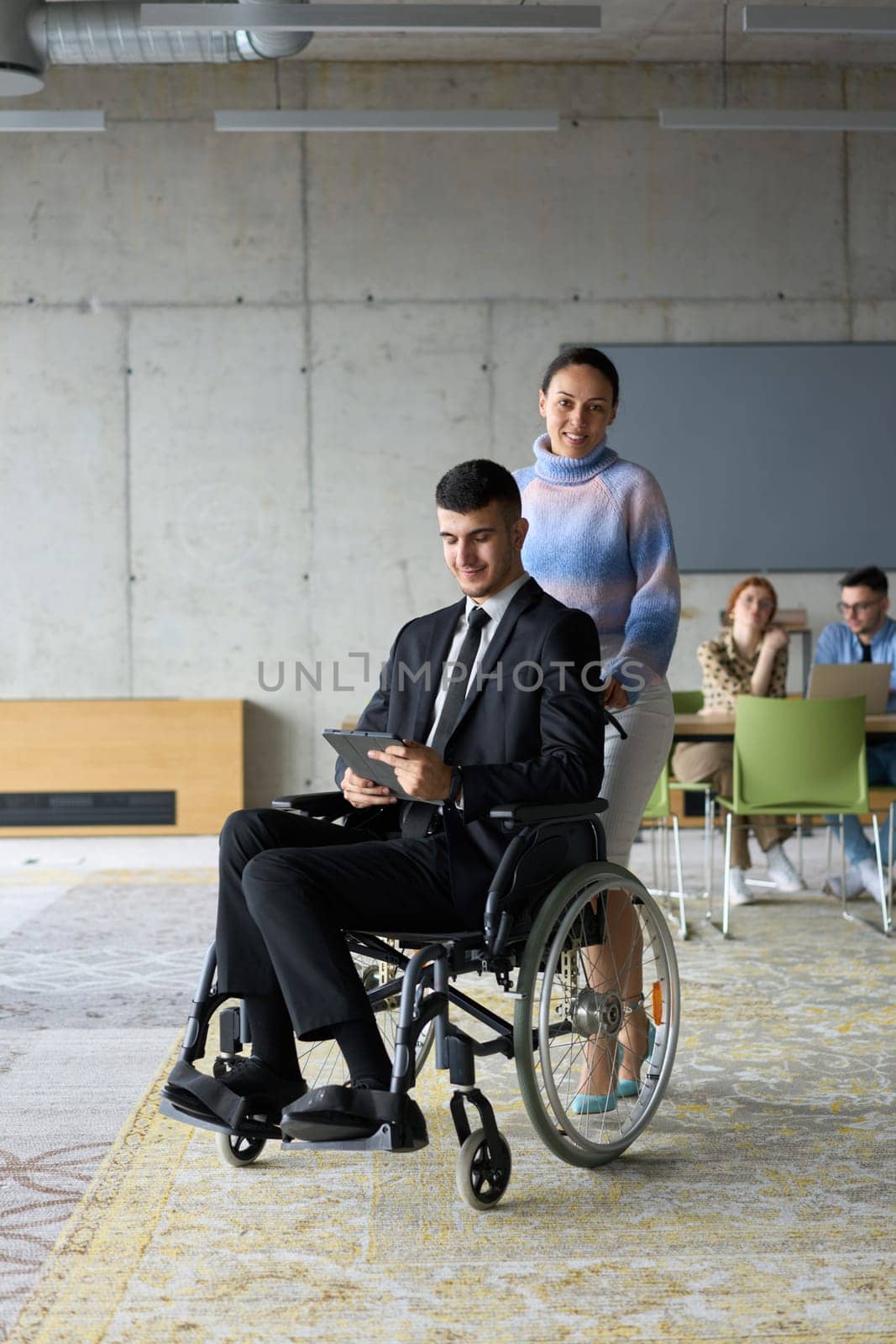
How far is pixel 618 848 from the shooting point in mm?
2902

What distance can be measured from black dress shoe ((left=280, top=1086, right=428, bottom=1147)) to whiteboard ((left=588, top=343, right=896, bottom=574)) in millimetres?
6026

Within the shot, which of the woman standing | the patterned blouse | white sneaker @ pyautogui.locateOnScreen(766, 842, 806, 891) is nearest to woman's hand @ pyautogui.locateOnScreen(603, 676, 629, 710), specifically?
the woman standing

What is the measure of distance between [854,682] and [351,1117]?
3.64 meters

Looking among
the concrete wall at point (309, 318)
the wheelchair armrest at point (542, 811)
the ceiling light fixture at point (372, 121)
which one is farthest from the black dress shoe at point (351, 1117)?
the concrete wall at point (309, 318)

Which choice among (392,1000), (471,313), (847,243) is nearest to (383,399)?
(471,313)

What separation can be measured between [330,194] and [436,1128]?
6.22m

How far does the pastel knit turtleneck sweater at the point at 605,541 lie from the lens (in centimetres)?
291

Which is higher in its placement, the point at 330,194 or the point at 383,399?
the point at 330,194

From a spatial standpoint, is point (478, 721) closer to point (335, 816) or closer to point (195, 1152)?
point (335, 816)

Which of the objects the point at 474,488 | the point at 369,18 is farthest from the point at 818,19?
the point at 474,488

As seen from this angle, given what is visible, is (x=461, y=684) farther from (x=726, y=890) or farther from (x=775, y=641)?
(x=775, y=641)

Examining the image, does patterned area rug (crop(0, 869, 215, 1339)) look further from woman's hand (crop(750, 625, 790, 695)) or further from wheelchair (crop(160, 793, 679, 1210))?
woman's hand (crop(750, 625, 790, 695))

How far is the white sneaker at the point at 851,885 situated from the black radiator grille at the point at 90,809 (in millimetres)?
3516

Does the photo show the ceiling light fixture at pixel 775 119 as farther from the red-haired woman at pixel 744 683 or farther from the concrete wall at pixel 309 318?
the red-haired woman at pixel 744 683
